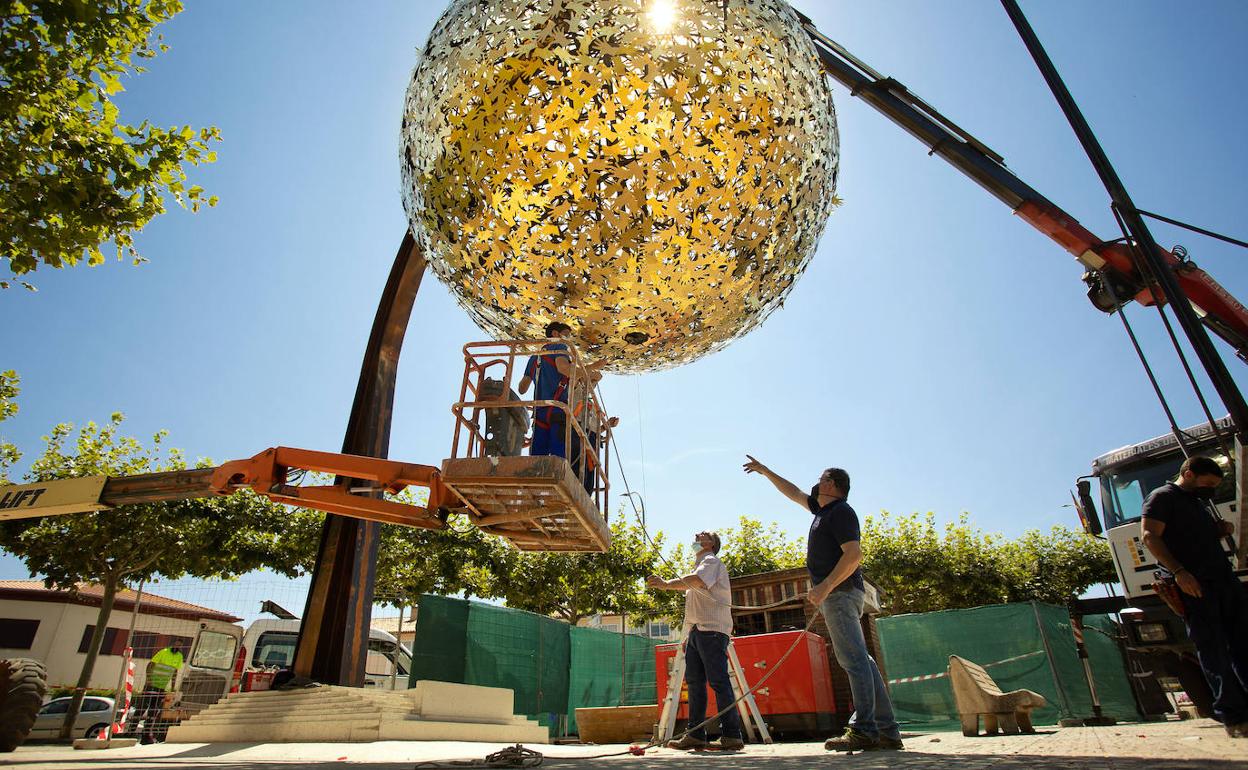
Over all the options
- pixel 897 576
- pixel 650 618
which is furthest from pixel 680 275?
pixel 897 576

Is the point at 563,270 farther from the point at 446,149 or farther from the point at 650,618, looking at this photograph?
the point at 650,618

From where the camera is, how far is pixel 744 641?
28.4 ft

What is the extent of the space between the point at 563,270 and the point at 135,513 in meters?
18.2

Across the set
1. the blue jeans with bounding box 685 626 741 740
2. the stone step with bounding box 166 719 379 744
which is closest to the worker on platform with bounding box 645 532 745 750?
the blue jeans with bounding box 685 626 741 740

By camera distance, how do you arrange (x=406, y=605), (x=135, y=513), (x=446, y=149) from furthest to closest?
(x=406, y=605), (x=135, y=513), (x=446, y=149)

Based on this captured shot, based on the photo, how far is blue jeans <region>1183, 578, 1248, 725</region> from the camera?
3316 mm

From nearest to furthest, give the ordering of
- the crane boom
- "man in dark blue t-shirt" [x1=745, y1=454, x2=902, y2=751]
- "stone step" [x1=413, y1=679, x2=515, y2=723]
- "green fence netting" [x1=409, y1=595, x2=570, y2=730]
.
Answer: "man in dark blue t-shirt" [x1=745, y1=454, x2=902, y2=751] < "stone step" [x1=413, y1=679, x2=515, y2=723] < the crane boom < "green fence netting" [x1=409, y1=595, x2=570, y2=730]

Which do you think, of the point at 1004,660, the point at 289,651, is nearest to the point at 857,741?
the point at 1004,660

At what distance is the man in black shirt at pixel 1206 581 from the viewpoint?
3.36 metres

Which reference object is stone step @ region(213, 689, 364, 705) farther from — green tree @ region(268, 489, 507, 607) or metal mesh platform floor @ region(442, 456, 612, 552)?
green tree @ region(268, 489, 507, 607)

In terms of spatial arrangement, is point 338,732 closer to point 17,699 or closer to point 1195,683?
point 17,699

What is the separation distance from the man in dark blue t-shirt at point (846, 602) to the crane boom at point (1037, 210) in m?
7.09

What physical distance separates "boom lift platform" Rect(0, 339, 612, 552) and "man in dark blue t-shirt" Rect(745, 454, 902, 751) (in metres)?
1.40

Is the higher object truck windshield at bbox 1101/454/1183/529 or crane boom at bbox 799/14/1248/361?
crane boom at bbox 799/14/1248/361
